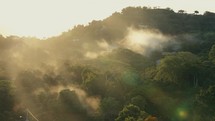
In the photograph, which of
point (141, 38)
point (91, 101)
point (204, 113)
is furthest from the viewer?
point (141, 38)

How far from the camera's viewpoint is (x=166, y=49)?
14012 cm

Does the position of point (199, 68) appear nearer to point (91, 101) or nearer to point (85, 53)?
point (91, 101)

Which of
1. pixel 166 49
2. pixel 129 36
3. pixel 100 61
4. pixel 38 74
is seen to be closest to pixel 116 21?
pixel 129 36

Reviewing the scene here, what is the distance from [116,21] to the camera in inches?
7042

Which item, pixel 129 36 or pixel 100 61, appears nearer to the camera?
pixel 100 61

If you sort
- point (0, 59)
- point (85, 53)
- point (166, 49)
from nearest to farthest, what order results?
point (0, 59) < point (85, 53) < point (166, 49)

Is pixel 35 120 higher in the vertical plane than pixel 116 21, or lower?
lower

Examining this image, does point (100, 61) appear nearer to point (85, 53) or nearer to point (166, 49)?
point (85, 53)

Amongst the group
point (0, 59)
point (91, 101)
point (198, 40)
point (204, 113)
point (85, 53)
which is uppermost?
point (198, 40)

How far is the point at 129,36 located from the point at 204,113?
99.0 meters

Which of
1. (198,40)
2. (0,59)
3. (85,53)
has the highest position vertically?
(198,40)

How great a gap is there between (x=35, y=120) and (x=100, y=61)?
44191 millimetres

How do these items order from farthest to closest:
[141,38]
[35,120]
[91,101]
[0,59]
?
[141,38], [0,59], [91,101], [35,120]

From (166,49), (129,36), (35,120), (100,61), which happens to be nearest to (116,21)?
(129,36)
